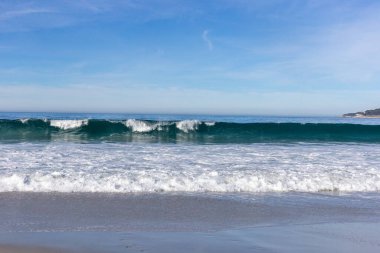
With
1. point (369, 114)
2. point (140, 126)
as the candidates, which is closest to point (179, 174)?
point (140, 126)

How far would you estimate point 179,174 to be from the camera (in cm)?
841

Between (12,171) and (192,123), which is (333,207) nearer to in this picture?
(12,171)

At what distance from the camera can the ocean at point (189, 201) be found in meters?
4.77

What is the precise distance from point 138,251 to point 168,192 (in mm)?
3022

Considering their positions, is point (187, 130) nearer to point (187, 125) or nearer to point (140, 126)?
point (187, 125)

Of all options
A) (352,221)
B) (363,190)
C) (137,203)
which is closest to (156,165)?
(137,203)

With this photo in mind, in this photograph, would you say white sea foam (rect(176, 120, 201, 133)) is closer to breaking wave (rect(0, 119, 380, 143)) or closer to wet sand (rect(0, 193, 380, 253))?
breaking wave (rect(0, 119, 380, 143))

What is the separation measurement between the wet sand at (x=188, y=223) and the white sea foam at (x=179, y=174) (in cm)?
51

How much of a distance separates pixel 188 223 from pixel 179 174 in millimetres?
2910

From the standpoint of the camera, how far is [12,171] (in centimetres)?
833

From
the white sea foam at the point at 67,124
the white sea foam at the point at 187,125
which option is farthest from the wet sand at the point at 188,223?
the white sea foam at the point at 67,124

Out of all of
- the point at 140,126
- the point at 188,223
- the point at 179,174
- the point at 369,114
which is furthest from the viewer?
the point at 369,114

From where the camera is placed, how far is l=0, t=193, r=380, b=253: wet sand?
4.59 m

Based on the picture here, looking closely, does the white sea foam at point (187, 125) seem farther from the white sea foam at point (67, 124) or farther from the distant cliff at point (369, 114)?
the distant cliff at point (369, 114)
